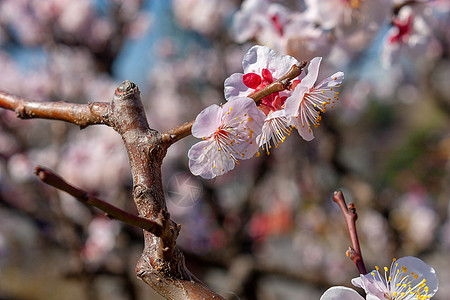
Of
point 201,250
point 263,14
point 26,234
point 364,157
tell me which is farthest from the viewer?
point 364,157

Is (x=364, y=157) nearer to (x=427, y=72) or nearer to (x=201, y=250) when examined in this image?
(x=427, y=72)

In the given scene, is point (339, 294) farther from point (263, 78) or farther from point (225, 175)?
point (225, 175)

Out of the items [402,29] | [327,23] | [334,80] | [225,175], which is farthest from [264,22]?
[225,175]

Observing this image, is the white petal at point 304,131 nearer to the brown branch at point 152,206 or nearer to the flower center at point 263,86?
the flower center at point 263,86

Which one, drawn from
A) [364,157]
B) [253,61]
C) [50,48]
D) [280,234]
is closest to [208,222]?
[50,48]

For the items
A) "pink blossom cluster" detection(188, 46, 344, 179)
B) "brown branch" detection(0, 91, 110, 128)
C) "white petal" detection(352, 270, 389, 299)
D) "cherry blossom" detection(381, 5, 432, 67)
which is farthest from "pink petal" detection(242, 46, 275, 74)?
"cherry blossom" detection(381, 5, 432, 67)

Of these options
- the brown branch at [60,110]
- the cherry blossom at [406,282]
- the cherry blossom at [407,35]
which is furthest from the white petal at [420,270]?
the cherry blossom at [407,35]
